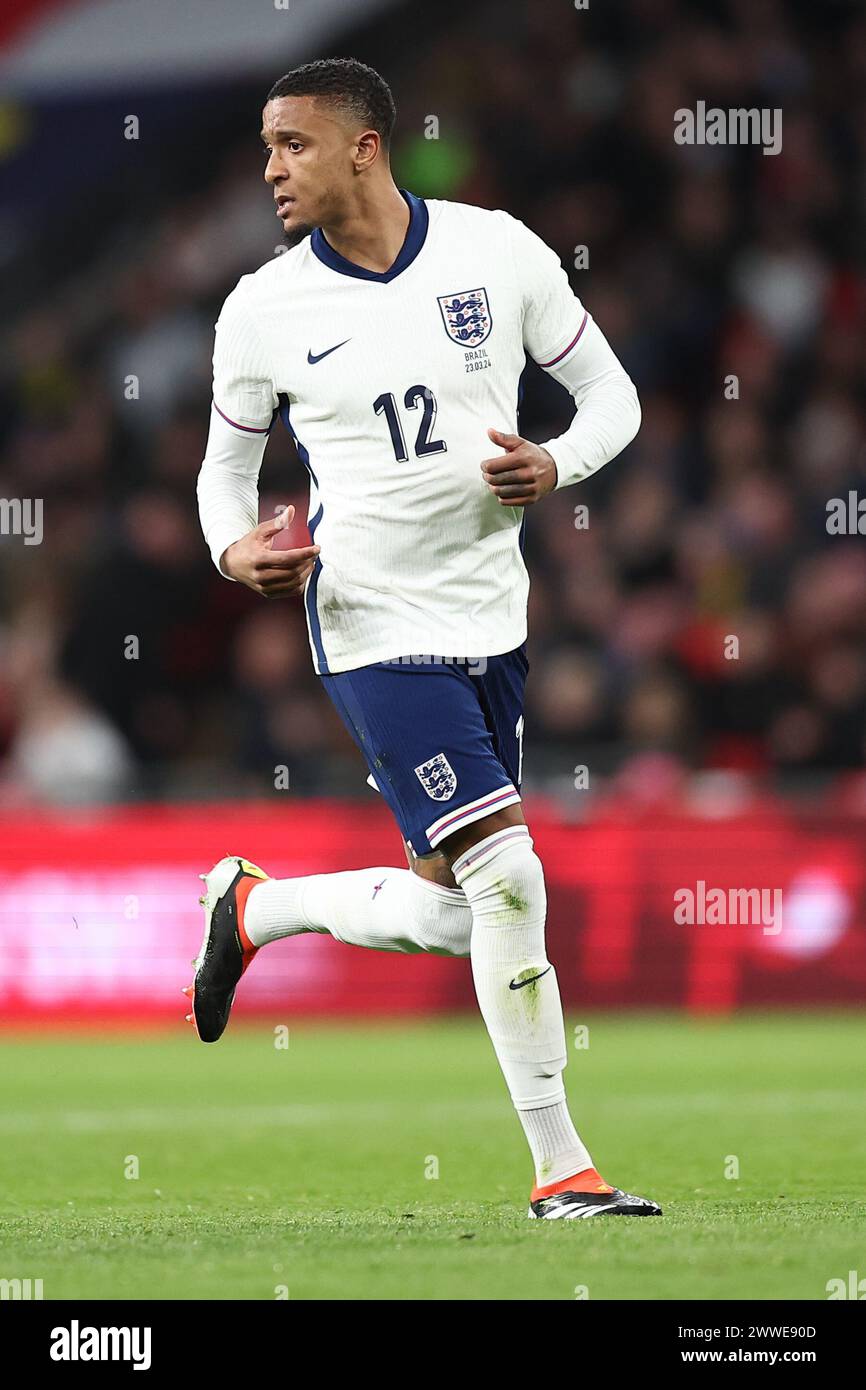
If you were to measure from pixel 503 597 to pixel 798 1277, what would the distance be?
5.96ft

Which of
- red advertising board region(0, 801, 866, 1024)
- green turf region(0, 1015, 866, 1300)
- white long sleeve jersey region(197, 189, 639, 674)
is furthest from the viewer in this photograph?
red advertising board region(0, 801, 866, 1024)

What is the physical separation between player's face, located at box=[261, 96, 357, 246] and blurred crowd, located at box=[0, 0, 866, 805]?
671 cm

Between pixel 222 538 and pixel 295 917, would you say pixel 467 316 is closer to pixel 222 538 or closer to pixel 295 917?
pixel 222 538

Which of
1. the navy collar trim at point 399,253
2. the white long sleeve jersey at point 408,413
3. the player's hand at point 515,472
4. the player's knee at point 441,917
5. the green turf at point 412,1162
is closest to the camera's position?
the green turf at point 412,1162

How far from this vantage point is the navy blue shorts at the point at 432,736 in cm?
507

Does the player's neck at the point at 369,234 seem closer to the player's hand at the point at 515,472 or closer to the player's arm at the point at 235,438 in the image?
the player's arm at the point at 235,438

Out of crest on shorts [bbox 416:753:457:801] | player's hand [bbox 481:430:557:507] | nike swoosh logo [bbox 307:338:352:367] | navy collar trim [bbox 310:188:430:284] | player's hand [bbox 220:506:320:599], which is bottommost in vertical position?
crest on shorts [bbox 416:753:457:801]

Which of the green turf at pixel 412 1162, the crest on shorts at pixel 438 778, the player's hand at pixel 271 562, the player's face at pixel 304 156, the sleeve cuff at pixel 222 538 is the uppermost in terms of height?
the player's face at pixel 304 156

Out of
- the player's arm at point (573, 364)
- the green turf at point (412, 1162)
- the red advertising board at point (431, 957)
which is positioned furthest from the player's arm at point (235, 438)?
the red advertising board at point (431, 957)

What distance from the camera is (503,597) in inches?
209

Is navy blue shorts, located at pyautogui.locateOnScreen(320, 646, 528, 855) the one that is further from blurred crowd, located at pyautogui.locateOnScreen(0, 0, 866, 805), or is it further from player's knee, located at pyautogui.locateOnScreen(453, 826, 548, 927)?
blurred crowd, located at pyautogui.locateOnScreen(0, 0, 866, 805)

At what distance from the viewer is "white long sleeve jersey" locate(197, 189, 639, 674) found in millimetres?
5207

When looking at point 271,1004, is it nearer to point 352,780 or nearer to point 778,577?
point 352,780

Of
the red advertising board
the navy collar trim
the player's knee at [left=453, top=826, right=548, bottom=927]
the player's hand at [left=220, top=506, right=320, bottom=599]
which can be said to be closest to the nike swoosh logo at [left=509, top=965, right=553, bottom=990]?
the player's knee at [left=453, top=826, right=548, bottom=927]
